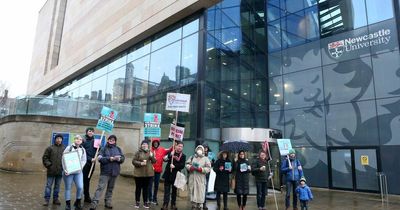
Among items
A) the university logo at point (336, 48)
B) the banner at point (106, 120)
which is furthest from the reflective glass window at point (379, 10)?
the banner at point (106, 120)

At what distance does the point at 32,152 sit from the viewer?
16906 mm

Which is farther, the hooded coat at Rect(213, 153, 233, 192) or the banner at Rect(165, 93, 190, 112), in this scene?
the banner at Rect(165, 93, 190, 112)

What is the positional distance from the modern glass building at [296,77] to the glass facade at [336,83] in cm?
6

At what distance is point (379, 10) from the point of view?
18.4 m

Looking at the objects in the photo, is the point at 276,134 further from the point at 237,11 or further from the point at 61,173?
the point at 61,173

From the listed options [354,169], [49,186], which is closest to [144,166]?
[49,186]

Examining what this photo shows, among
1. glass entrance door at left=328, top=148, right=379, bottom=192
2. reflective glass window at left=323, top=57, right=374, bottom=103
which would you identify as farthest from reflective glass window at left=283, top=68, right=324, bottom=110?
glass entrance door at left=328, top=148, right=379, bottom=192

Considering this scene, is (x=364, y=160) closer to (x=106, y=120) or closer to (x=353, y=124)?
(x=353, y=124)

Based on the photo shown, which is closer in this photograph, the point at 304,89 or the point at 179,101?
the point at 179,101

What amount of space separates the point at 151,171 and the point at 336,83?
14301mm

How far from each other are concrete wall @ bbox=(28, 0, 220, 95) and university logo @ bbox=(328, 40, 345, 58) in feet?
25.6

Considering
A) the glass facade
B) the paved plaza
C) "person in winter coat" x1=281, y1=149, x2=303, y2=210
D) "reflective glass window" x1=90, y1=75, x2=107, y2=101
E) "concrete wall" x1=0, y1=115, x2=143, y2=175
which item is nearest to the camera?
the paved plaza

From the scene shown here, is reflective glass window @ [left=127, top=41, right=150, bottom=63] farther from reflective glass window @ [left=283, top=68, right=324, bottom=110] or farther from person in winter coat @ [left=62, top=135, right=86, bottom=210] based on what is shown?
person in winter coat @ [left=62, top=135, right=86, bottom=210]

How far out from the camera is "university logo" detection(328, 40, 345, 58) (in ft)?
64.1
